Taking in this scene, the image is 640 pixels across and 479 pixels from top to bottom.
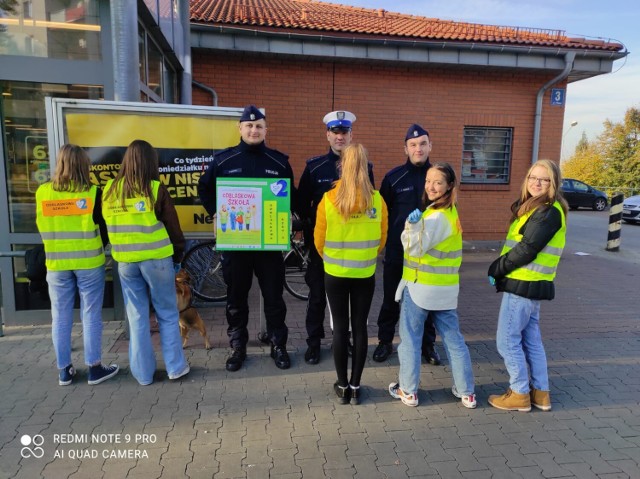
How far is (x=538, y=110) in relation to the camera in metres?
9.51

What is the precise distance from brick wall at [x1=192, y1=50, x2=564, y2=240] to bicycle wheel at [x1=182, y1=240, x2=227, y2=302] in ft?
11.0

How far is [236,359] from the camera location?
392 centimetres

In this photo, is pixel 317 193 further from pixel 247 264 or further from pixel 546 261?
pixel 546 261

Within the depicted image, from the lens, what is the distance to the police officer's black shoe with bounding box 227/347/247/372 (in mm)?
3869

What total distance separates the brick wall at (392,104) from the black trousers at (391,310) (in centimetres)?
511

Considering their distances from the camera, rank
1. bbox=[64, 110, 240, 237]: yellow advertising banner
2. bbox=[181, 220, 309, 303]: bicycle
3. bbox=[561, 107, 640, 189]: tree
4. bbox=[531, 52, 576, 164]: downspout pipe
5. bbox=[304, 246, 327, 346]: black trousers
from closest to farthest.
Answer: bbox=[304, 246, 327, 346]: black trousers, bbox=[64, 110, 240, 237]: yellow advertising banner, bbox=[181, 220, 309, 303]: bicycle, bbox=[531, 52, 576, 164]: downspout pipe, bbox=[561, 107, 640, 189]: tree

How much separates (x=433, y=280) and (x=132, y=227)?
2.27 metres

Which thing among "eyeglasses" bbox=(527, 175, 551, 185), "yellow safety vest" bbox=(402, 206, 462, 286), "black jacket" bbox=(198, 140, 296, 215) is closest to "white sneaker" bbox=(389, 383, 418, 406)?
"yellow safety vest" bbox=(402, 206, 462, 286)

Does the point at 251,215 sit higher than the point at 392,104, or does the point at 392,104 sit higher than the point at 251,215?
the point at 392,104

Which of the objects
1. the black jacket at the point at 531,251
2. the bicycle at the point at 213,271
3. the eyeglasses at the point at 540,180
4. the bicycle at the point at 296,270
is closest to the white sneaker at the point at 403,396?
the black jacket at the point at 531,251

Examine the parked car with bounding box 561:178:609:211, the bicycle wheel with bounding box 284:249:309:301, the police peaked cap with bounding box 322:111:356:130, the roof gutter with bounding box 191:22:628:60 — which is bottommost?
the bicycle wheel with bounding box 284:249:309:301

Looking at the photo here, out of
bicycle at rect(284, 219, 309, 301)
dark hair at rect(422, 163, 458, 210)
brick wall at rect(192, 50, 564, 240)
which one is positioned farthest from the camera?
brick wall at rect(192, 50, 564, 240)

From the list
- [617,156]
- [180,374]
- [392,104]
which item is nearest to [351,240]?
[180,374]

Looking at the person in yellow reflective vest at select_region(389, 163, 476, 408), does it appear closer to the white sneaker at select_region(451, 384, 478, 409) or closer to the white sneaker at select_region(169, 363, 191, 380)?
the white sneaker at select_region(451, 384, 478, 409)
